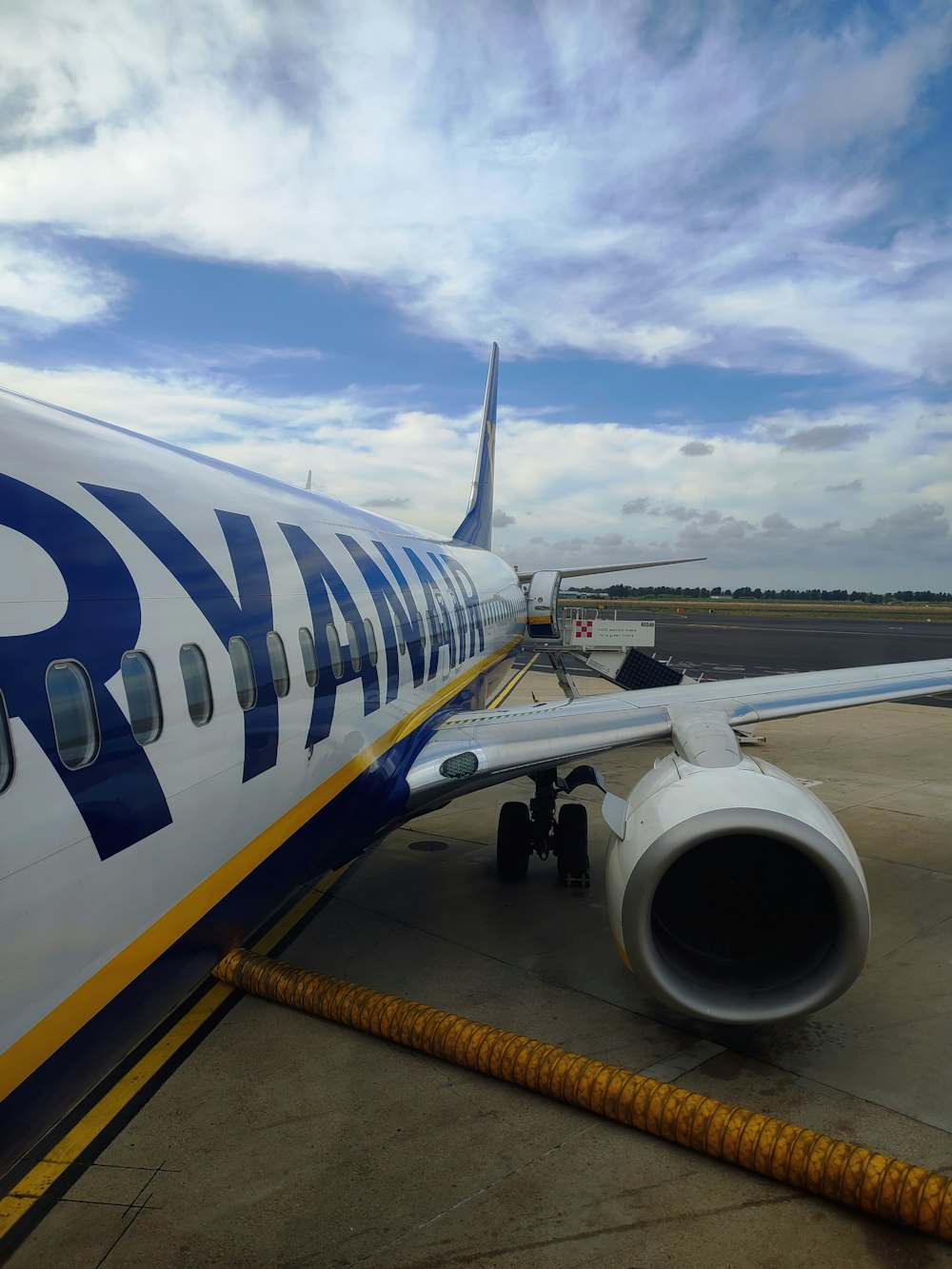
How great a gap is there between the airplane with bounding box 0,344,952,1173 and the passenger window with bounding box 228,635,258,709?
2 centimetres

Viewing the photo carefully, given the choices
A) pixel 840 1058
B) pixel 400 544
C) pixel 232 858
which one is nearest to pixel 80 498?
pixel 232 858

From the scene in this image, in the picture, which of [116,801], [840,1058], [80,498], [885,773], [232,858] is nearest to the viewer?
[116,801]

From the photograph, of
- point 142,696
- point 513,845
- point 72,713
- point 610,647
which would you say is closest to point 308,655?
point 142,696

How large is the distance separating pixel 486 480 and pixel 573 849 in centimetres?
1546

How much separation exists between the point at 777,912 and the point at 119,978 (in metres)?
4.32

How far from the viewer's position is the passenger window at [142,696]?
3.72 m

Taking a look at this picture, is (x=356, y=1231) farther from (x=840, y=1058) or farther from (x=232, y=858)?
(x=840, y=1058)

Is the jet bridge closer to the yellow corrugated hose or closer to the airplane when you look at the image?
the airplane

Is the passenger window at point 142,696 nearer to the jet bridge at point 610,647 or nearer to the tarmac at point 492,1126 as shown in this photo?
the tarmac at point 492,1126

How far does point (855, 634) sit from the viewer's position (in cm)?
5794

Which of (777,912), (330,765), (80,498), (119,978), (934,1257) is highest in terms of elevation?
(80,498)

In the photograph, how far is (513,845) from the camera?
9.46 m

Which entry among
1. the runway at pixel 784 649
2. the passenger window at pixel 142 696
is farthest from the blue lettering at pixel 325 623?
the runway at pixel 784 649

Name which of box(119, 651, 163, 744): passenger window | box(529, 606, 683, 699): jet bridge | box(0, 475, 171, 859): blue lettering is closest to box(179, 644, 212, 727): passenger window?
box(119, 651, 163, 744): passenger window
